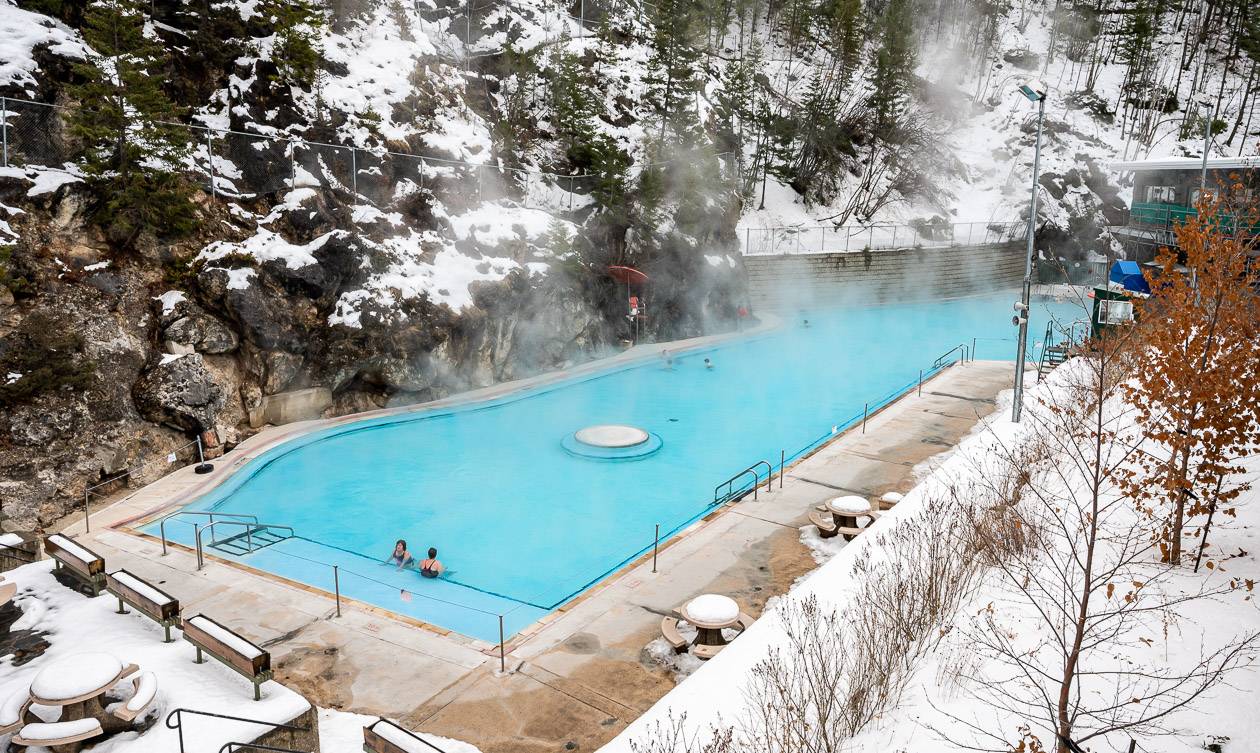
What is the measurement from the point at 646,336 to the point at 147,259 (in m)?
18.0

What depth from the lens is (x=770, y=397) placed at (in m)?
25.8

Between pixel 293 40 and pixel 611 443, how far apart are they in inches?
671

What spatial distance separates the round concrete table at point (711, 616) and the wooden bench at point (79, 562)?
782cm

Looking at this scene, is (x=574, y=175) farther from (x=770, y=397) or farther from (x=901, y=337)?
(x=901, y=337)

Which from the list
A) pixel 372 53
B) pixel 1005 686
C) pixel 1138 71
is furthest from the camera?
pixel 1138 71

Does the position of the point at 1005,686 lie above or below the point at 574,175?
below

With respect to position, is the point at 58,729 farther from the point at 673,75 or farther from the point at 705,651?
the point at 673,75

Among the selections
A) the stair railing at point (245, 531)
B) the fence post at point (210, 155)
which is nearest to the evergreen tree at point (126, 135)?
the fence post at point (210, 155)

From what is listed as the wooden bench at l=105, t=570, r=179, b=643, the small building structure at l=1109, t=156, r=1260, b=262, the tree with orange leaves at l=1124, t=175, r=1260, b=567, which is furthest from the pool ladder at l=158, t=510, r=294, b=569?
the small building structure at l=1109, t=156, r=1260, b=262

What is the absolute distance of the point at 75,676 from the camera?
7.19 m

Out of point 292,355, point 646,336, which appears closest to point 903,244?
point 646,336

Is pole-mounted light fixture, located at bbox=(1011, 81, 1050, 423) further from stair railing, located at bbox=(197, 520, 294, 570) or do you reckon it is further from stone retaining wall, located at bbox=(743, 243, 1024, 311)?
stone retaining wall, located at bbox=(743, 243, 1024, 311)

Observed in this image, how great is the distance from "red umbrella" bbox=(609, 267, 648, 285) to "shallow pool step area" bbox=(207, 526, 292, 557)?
17.4m

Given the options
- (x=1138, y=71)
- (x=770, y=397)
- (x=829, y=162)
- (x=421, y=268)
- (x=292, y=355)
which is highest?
(x=1138, y=71)
